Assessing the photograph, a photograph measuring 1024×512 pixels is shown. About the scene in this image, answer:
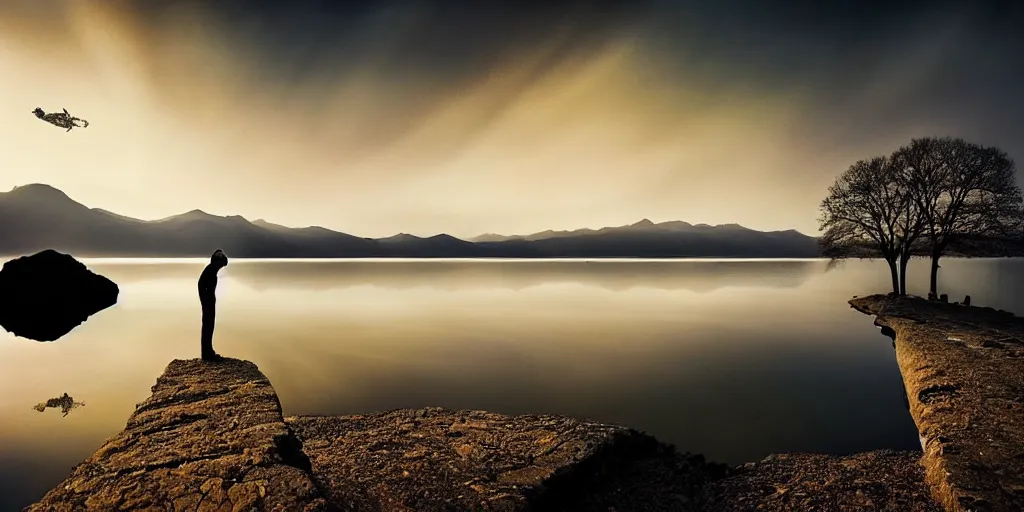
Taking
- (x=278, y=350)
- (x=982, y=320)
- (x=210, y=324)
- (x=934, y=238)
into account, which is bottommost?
(x=278, y=350)

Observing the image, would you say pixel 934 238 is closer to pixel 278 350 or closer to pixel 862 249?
pixel 862 249

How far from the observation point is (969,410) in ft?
29.3

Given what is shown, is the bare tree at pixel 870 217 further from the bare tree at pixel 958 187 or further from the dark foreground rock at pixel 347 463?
the dark foreground rock at pixel 347 463

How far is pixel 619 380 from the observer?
593 inches

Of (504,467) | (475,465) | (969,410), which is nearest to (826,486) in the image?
(969,410)

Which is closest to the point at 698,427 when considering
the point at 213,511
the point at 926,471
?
the point at 926,471

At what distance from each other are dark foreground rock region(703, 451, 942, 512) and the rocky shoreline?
0.09 ft

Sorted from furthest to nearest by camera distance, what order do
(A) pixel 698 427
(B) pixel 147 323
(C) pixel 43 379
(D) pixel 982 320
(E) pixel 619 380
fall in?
1. (B) pixel 147 323
2. (D) pixel 982 320
3. (C) pixel 43 379
4. (E) pixel 619 380
5. (A) pixel 698 427

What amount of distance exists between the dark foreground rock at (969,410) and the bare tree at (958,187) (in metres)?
14.5

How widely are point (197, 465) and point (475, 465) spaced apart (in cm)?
368

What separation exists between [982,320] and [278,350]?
1283 inches

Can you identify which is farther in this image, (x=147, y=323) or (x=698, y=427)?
(x=147, y=323)

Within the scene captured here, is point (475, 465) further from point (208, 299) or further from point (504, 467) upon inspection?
point (208, 299)

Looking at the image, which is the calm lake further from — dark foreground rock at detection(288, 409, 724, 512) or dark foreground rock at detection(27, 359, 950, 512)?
dark foreground rock at detection(288, 409, 724, 512)
